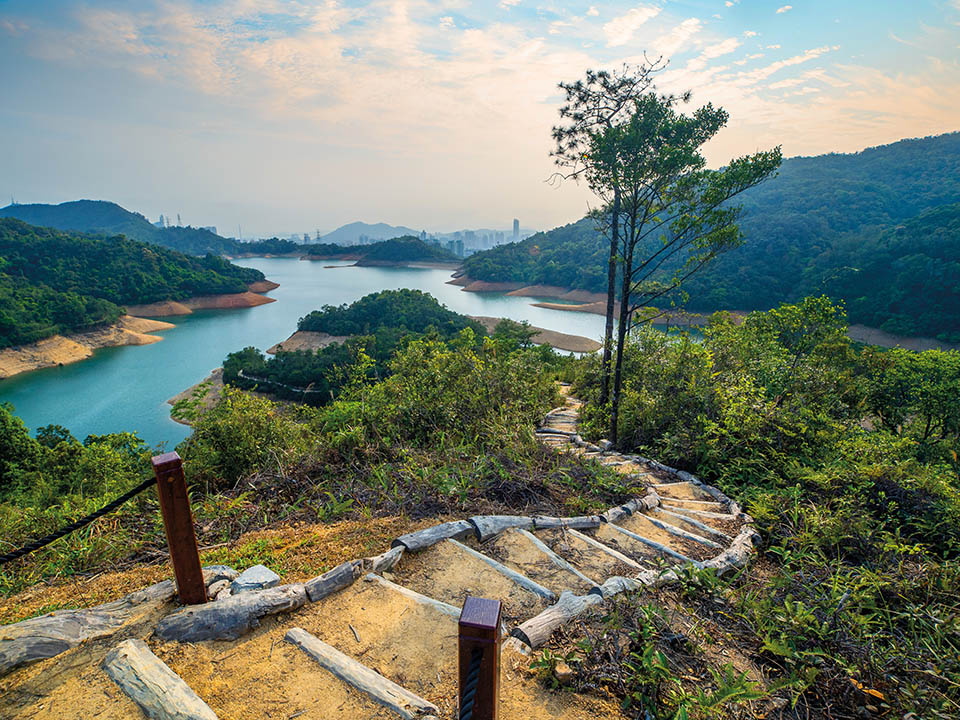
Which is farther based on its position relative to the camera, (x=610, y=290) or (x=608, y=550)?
(x=610, y=290)

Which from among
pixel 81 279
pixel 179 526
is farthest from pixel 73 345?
pixel 179 526

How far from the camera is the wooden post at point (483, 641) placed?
3.39 ft

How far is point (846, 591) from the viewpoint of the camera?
88.1 inches

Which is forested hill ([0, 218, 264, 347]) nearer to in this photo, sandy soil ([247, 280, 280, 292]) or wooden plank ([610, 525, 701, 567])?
sandy soil ([247, 280, 280, 292])

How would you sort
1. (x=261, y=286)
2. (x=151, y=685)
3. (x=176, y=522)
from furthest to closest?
(x=261, y=286) < (x=176, y=522) < (x=151, y=685)

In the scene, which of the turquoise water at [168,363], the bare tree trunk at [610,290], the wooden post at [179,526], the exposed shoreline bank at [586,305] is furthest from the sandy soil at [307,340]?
the wooden post at [179,526]

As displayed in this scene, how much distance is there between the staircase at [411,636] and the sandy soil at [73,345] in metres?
32.4

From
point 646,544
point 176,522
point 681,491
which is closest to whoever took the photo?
point 176,522

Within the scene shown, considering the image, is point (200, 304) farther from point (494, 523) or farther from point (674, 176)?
point (494, 523)

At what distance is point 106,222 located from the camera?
351ft

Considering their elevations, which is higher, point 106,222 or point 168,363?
point 106,222

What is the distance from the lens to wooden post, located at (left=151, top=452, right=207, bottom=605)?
186 cm

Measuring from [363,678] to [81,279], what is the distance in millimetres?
47925

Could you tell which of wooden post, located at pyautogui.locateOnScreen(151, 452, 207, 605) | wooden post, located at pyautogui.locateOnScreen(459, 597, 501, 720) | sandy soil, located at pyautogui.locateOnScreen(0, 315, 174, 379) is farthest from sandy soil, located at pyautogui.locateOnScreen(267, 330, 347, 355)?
wooden post, located at pyautogui.locateOnScreen(459, 597, 501, 720)
